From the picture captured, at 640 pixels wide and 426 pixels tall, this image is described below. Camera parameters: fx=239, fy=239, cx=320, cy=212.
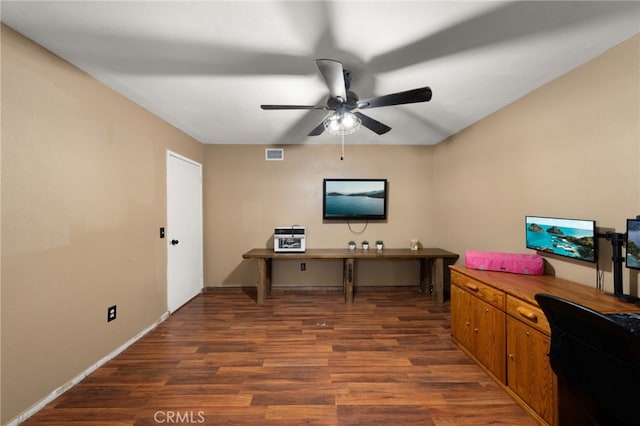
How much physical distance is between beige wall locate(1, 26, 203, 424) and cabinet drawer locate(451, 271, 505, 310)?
10.5 ft

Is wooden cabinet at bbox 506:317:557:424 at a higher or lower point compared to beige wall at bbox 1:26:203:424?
lower

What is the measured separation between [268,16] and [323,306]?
10.3 feet

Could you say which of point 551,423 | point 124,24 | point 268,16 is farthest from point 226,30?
point 551,423

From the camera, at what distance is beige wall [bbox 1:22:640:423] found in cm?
150

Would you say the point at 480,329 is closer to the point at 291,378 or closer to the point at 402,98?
the point at 291,378

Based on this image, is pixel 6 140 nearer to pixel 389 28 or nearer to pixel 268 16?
pixel 268 16

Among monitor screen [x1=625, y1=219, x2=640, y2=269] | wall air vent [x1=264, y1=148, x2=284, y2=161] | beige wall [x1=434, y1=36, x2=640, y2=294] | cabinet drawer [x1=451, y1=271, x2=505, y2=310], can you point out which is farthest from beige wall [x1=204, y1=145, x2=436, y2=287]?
monitor screen [x1=625, y1=219, x2=640, y2=269]

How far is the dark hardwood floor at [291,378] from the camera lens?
1.57 m

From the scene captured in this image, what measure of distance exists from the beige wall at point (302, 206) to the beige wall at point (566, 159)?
3.31ft

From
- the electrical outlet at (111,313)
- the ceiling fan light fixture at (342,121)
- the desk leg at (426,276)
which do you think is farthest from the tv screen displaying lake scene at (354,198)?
the electrical outlet at (111,313)

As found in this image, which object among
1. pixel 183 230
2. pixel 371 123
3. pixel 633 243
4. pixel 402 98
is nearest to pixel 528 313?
pixel 633 243

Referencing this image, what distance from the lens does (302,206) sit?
398cm

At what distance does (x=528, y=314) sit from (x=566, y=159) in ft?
4.28

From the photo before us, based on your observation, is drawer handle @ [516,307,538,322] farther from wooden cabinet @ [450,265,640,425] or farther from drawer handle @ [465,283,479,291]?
drawer handle @ [465,283,479,291]
